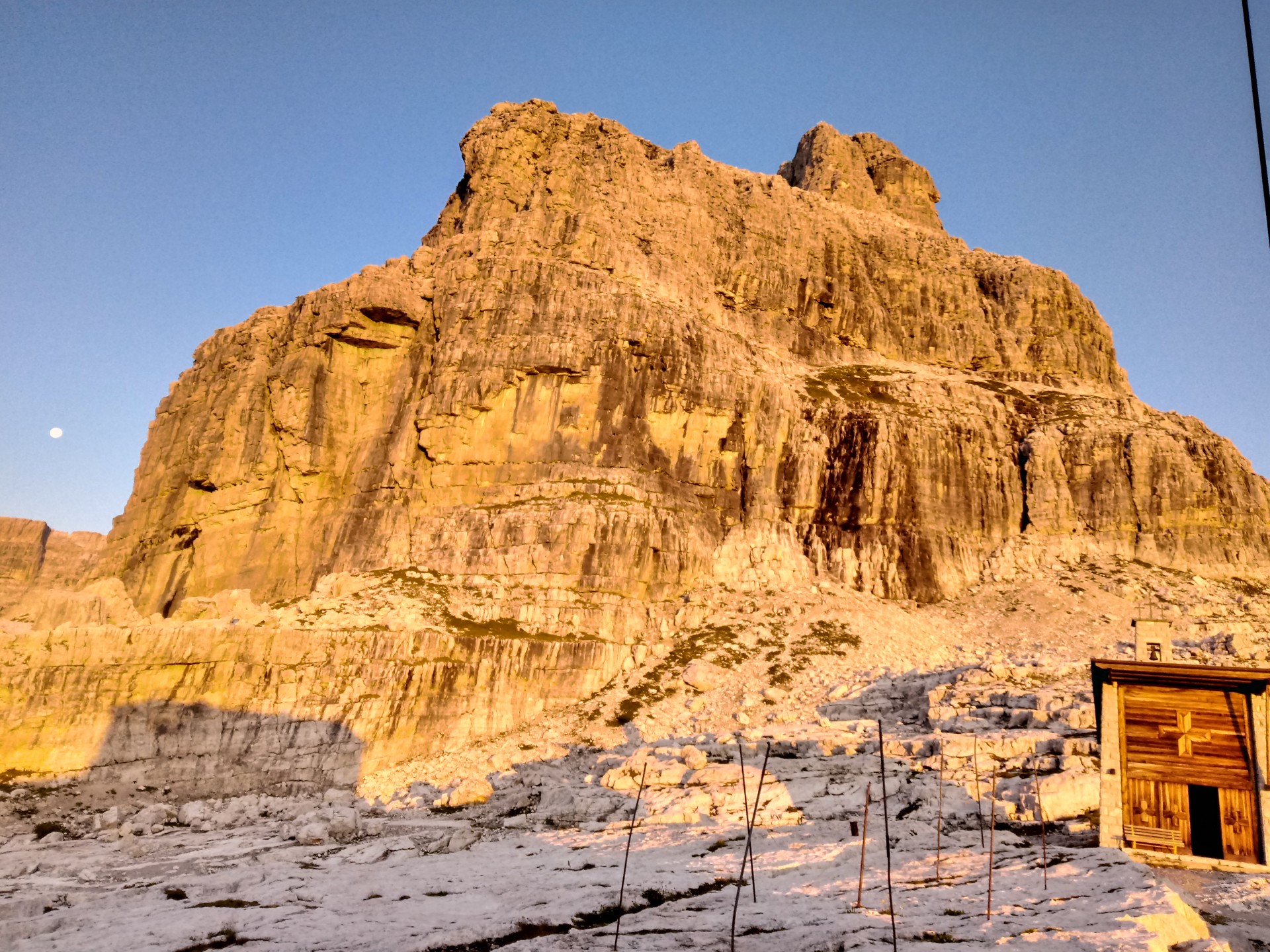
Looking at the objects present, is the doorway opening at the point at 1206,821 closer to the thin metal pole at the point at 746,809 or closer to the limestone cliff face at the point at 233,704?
the thin metal pole at the point at 746,809

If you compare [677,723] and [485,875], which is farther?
[677,723]

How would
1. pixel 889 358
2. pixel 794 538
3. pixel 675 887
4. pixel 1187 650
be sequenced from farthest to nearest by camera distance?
pixel 889 358, pixel 794 538, pixel 1187 650, pixel 675 887

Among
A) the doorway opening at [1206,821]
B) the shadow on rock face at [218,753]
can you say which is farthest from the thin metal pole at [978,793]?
the shadow on rock face at [218,753]

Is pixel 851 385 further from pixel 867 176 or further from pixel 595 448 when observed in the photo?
pixel 867 176

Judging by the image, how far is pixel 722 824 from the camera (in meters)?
29.9

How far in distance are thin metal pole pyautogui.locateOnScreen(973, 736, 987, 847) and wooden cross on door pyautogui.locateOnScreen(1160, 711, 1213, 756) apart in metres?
5.38

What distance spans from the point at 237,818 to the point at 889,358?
234 feet

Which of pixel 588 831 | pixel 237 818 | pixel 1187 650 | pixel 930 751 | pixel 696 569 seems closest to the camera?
pixel 588 831

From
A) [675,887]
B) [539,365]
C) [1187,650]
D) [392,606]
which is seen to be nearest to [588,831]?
[675,887]

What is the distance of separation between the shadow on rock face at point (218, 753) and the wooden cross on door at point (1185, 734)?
3438 cm

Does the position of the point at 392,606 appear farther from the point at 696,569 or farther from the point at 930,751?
the point at 930,751

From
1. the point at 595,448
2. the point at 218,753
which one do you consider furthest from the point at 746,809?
the point at 595,448

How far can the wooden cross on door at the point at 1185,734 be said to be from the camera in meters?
23.0

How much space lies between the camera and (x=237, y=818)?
38.2 m
